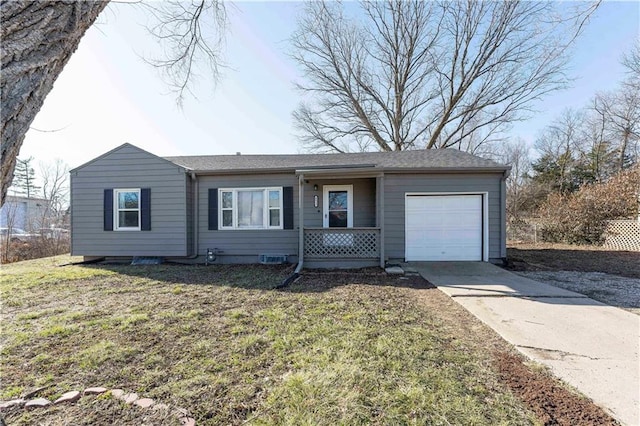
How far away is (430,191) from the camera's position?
316 inches

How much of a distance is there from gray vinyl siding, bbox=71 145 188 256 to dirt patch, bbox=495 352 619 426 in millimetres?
8116

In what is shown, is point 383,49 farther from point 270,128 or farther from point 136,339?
point 136,339

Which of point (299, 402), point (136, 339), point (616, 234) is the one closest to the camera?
point (299, 402)

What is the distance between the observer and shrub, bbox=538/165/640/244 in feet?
36.9

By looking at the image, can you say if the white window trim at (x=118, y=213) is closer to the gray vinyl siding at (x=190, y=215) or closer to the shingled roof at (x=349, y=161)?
the gray vinyl siding at (x=190, y=215)

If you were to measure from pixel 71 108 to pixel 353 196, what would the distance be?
21.7ft

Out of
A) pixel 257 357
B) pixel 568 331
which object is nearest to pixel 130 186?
pixel 257 357

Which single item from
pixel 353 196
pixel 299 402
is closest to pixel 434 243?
pixel 353 196

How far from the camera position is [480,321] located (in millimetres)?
3779

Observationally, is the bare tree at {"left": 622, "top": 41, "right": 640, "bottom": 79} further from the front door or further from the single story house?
the front door

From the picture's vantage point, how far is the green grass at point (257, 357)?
6.57 feet

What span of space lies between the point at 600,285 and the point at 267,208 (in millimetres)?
7787

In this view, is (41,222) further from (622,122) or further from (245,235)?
(622,122)

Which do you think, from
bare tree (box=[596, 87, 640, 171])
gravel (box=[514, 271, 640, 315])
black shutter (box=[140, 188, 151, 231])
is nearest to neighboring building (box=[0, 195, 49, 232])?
black shutter (box=[140, 188, 151, 231])
